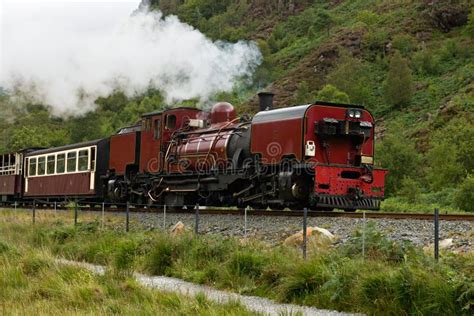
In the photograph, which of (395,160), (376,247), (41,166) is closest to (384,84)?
(395,160)

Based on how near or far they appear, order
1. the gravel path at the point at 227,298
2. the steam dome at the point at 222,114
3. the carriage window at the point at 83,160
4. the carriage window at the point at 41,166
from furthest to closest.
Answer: the carriage window at the point at 41,166
the carriage window at the point at 83,160
the steam dome at the point at 222,114
the gravel path at the point at 227,298

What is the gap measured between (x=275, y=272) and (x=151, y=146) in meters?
13.4

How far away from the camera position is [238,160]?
1880cm

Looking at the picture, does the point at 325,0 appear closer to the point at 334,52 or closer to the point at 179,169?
the point at 334,52

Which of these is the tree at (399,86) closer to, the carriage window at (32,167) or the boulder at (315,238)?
the carriage window at (32,167)

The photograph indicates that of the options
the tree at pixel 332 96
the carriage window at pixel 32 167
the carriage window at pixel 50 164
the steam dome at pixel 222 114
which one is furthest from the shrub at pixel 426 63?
the steam dome at pixel 222 114

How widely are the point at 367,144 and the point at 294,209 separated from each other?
272cm

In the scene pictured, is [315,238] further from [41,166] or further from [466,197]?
[41,166]

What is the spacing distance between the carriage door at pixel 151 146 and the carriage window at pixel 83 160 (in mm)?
4800

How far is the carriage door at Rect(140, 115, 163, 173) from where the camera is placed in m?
22.5

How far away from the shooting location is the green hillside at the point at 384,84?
3741cm

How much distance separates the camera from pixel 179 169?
21.3 metres

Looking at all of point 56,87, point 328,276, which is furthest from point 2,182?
point 328,276

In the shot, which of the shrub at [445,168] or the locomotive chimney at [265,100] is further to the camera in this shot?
the shrub at [445,168]
